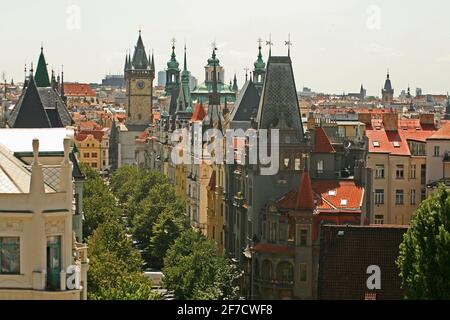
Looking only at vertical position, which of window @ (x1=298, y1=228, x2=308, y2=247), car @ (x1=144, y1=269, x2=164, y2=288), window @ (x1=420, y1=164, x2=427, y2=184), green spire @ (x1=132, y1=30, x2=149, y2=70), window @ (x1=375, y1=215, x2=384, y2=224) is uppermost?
green spire @ (x1=132, y1=30, x2=149, y2=70)

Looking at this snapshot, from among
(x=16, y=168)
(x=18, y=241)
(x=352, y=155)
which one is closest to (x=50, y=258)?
(x=18, y=241)

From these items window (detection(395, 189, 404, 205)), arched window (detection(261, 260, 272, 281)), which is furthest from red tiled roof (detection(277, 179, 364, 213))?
window (detection(395, 189, 404, 205))

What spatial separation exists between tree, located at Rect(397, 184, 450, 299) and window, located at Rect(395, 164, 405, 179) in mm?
33993

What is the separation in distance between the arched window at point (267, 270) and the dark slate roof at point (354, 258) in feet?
13.5

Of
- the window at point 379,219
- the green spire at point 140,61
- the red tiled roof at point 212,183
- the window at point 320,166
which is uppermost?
the green spire at point 140,61

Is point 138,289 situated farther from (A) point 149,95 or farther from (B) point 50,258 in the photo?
(A) point 149,95

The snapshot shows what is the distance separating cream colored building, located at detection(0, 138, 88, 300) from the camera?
895 inches

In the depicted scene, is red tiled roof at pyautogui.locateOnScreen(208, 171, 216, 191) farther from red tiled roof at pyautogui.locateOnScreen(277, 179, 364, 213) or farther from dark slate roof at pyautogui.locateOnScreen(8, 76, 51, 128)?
dark slate roof at pyautogui.locateOnScreen(8, 76, 51, 128)

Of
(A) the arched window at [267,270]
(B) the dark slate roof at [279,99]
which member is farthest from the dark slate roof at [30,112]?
(A) the arched window at [267,270]

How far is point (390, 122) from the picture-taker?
75.2 m

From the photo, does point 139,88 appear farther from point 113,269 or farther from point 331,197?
point 113,269

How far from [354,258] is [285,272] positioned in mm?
4746

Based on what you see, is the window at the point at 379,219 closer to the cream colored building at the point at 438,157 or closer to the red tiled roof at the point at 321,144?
the cream colored building at the point at 438,157

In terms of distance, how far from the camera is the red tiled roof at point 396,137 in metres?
71.8
